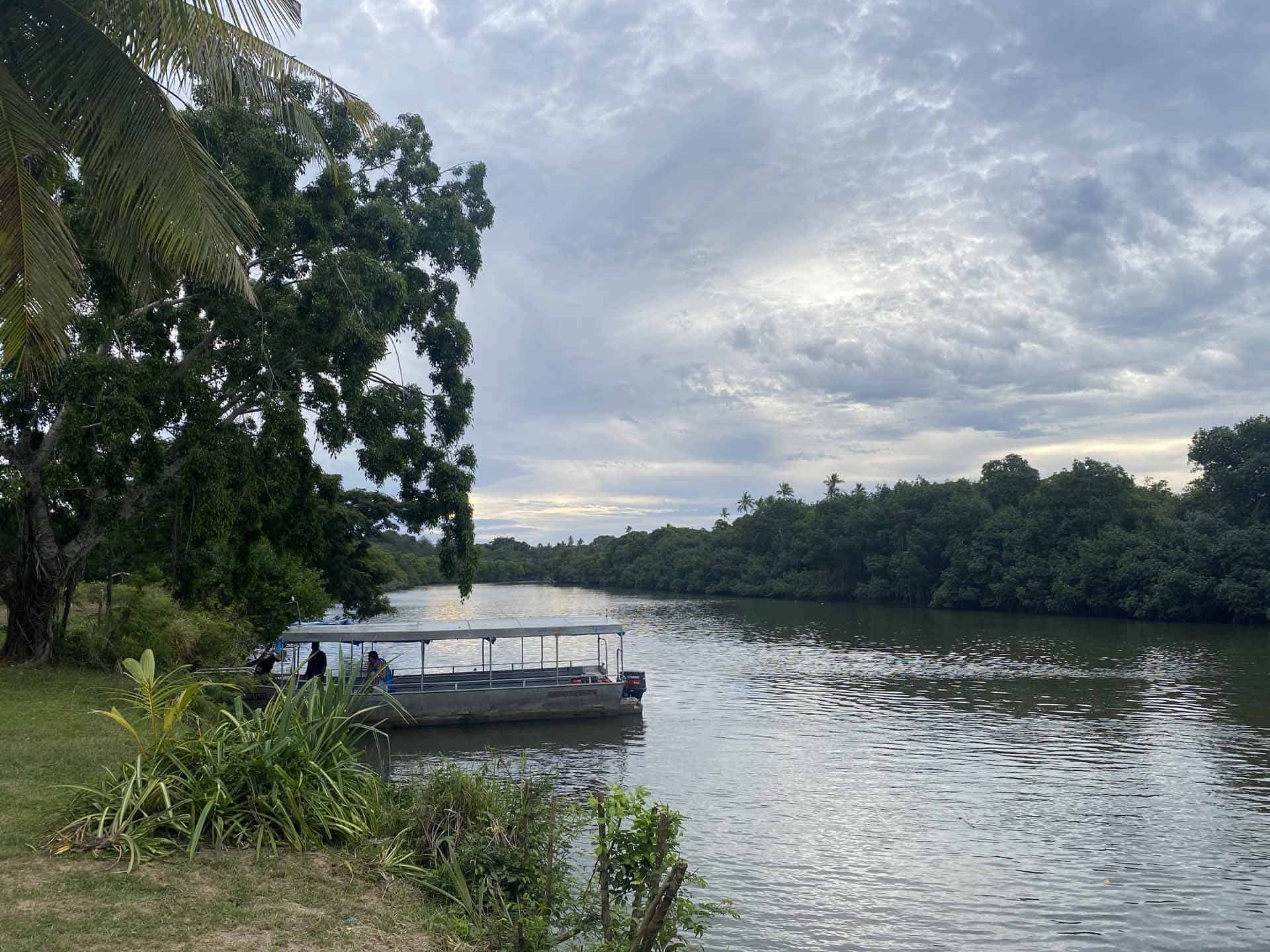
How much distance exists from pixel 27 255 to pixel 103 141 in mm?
1439

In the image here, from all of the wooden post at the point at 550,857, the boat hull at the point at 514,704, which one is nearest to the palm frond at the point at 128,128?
the wooden post at the point at 550,857

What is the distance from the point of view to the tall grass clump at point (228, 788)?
8.21 metres

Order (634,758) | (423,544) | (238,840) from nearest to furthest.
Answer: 1. (238,840)
2. (634,758)
3. (423,544)

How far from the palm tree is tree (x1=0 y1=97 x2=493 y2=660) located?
6806 mm

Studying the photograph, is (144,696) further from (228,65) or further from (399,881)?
(228,65)

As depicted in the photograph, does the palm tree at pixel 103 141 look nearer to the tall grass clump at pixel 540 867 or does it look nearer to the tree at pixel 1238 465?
the tall grass clump at pixel 540 867

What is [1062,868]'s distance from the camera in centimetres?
1491

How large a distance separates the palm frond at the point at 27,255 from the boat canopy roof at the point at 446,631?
786 inches

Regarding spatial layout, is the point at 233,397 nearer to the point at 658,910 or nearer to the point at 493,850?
the point at 493,850

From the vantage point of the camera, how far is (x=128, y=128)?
329 inches

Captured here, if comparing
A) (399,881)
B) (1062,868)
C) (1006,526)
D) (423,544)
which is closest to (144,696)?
(399,881)

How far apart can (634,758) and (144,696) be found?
1540cm

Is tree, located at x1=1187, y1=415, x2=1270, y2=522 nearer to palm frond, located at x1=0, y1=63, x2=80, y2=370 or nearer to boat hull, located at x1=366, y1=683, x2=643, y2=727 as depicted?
boat hull, located at x1=366, y1=683, x2=643, y2=727

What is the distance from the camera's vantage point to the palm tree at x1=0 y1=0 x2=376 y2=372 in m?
7.64
